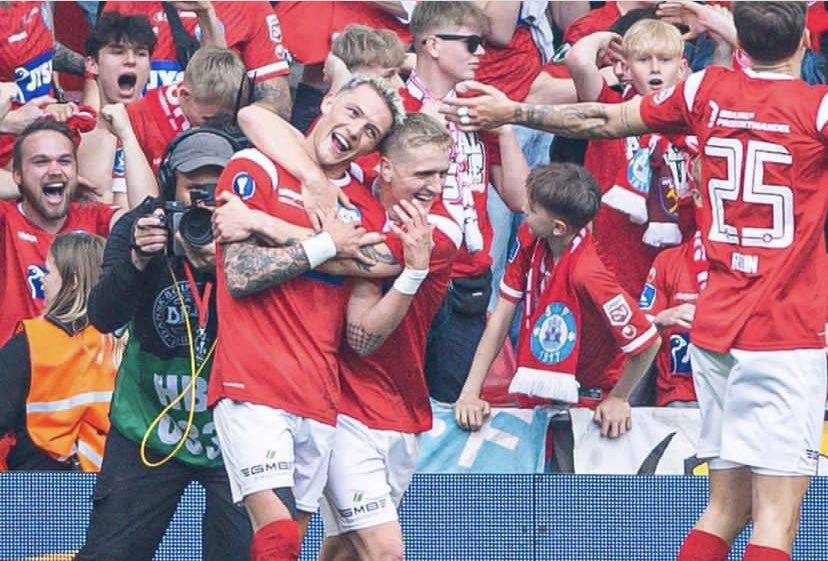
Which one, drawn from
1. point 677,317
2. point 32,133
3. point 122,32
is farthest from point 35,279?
point 677,317

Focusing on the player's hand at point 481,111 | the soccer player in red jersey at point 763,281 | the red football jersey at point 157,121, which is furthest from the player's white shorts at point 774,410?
the red football jersey at point 157,121

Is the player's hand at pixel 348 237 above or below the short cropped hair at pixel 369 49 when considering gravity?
above

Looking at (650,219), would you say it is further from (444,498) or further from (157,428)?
(157,428)

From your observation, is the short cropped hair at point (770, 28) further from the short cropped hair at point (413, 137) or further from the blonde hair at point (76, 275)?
the blonde hair at point (76, 275)

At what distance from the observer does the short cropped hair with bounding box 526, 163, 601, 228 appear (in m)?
8.66

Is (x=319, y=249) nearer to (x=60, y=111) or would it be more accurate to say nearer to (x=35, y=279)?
(x=35, y=279)

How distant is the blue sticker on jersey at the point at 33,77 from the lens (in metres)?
10.3

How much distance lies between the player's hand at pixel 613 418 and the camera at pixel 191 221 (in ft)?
7.48

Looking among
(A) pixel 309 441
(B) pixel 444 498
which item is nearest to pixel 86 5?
(B) pixel 444 498

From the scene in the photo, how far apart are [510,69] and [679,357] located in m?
2.00

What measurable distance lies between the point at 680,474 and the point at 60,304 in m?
2.83

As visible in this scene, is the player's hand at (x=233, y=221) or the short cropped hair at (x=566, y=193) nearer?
the player's hand at (x=233, y=221)

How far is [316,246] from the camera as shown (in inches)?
273

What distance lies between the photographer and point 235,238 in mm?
6961
